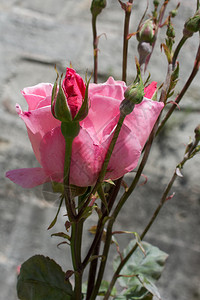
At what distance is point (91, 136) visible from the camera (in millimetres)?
258

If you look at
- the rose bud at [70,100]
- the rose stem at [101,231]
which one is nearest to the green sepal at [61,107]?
the rose bud at [70,100]

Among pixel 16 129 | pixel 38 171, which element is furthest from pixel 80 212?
pixel 16 129

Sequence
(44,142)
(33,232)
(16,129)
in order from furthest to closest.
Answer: (16,129) → (33,232) → (44,142)

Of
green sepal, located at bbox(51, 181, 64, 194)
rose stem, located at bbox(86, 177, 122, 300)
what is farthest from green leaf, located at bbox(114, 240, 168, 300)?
green sepal, located at bbox(51, 181, 64, 194)

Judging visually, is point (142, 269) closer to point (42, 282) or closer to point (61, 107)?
point (42, 282)

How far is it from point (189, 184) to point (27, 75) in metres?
0.49

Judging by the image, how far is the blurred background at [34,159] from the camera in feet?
2.64

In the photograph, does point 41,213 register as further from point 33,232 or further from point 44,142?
point 44,142

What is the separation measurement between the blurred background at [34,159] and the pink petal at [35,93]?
1.15ft

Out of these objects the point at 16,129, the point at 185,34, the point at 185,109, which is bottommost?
the point at 16,129

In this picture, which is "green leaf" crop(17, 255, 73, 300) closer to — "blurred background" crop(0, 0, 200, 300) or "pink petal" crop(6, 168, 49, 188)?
"pink petal" crop(6, 168, 49, 188)

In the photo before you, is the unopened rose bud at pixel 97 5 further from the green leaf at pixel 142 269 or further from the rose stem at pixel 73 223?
the green leaf at pixel 142 269

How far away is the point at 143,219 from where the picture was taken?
84 centimetres

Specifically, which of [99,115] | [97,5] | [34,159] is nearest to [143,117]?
[99,115]
